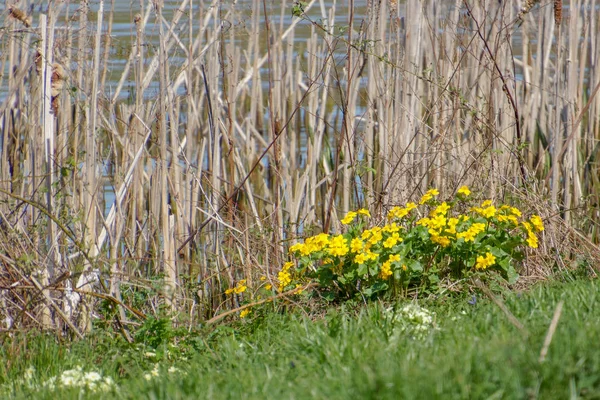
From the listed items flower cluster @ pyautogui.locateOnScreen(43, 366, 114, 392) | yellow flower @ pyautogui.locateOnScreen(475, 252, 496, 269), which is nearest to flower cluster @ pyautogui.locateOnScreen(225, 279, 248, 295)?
yellow flower @ pyautogui.locateOnScreen(475, 252, 496, 269)

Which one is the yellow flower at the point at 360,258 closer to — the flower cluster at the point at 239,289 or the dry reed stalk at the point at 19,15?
the flower cluster at the point at 239,289

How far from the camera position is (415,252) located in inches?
158

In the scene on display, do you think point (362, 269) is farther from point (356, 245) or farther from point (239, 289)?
point (239, 289)

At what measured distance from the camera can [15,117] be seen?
4.87 meters

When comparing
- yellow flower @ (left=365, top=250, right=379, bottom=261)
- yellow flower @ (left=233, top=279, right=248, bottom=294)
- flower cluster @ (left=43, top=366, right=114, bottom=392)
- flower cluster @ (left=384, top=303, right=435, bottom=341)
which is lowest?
yellow flower @ (left=233, top=279, right=248, bottom=294)

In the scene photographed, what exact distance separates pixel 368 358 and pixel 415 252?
1478 millimetres

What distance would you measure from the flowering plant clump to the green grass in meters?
0.21

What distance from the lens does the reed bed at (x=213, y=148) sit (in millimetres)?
3871

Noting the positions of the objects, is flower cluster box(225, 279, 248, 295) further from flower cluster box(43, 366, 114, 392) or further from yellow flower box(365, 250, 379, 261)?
flower cluster box(43, 366, 114, 392)

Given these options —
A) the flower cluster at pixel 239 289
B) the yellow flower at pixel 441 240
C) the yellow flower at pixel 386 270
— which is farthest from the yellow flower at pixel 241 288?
the yellow flower at pixel 441 240

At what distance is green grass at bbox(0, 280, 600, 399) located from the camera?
7.34 feet

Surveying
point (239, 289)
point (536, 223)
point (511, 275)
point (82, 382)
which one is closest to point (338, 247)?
point (239, 289)

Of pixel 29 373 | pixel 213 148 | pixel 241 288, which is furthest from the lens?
pixel 213 148

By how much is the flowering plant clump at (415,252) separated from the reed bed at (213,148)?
34 centimetres
